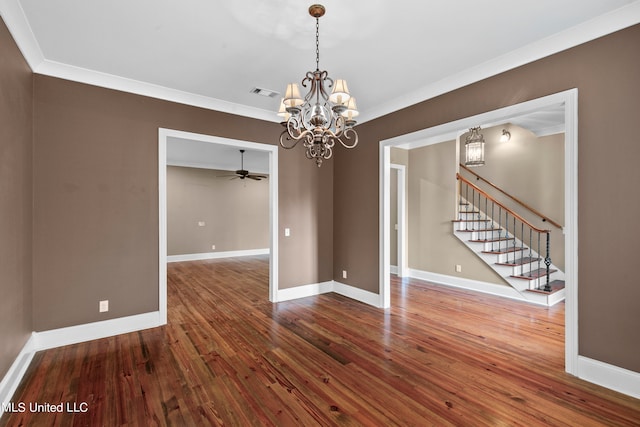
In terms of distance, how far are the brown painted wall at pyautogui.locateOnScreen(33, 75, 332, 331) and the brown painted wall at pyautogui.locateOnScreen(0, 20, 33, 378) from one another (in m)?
0.16

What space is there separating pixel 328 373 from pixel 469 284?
3.83 metres

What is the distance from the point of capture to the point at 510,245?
19.2 feet

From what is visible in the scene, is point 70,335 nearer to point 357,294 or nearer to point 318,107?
point 318,107

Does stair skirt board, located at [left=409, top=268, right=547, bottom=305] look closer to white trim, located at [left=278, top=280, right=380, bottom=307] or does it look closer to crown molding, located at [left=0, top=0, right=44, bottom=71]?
white trim, located at [left=278, top=280, right=380, bottom=307]

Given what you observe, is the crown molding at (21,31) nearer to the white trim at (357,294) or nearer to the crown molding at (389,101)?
the crown molding at (389,101)

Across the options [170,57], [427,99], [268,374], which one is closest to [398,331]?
[268,374]

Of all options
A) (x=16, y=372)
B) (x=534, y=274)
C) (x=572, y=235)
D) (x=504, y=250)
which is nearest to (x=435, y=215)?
(x=504, y=250)

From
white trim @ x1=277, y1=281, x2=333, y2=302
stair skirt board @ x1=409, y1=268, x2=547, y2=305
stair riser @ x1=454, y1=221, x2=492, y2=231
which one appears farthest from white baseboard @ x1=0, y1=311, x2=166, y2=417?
stair riser @ x1=454, y1=221, x2=492, y2=231

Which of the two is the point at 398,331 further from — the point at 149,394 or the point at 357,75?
the point at 357,75

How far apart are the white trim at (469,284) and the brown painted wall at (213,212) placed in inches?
227

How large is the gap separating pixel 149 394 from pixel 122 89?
10.6 ft

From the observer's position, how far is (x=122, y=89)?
11.5 ft

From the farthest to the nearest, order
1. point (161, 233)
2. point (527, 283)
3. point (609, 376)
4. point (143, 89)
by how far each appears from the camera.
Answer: point (527, 283), point (161, 233), point (143, 89), point (609, 376)

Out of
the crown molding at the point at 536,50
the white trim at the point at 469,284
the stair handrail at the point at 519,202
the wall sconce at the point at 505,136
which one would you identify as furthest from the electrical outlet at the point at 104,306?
the wall sconce at the point at 505,136
